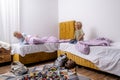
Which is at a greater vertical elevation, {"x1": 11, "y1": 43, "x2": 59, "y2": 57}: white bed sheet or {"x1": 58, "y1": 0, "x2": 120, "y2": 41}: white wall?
{"x1": 58, "y1": 0, "x2": 120, "y2": 41}: white wall

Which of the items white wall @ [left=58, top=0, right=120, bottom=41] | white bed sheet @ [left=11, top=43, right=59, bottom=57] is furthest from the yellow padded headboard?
white bed sheet @ [left=11, top=43, right=59, bottom=57]

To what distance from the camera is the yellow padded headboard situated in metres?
4.11

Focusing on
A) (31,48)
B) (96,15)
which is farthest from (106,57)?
(31,48)

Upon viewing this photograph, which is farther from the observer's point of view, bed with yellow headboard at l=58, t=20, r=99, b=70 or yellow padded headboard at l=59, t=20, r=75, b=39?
yellow padded headboard at l=59, t=20, r=75, b=39

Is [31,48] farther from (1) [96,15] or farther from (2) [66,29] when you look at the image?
(1) [96,15]

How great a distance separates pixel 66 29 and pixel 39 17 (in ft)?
2.68

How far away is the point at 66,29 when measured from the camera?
4293mm

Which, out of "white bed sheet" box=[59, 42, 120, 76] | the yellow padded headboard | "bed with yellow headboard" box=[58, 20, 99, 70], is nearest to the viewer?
"white bed sheet" box=[59, 42, 120, 76]

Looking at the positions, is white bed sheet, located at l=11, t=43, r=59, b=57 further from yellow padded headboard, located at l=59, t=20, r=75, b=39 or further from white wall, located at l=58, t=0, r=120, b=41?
white wall, located at l=58, t=0, r=120, b=41

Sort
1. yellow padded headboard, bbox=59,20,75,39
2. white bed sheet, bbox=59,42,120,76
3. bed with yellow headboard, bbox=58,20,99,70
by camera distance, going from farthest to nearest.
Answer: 1. yellow padded headboard, bbox=59,20,75,39
2. bed with yellow headboard, bbox=58,20,99,70
3. white bed sheet, bbox=59,42,120,76

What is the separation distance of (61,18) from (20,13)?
119 cm

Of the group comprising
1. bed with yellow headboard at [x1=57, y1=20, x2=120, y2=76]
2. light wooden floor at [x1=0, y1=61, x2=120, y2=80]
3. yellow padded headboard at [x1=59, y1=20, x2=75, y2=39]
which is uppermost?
yellow padded headboard at [x1=59, y1=20, x2=75, y2=39]

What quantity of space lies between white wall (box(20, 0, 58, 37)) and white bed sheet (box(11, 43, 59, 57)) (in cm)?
84

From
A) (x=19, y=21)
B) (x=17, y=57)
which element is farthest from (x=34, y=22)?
(x=17, y=57)
